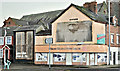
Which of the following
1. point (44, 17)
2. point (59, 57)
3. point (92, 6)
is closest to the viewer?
point (59, 57)

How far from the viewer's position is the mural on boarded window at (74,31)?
31891 mm

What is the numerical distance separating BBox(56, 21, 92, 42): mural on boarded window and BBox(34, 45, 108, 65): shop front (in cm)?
118

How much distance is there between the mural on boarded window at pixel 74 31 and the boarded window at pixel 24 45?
5553 millimetres

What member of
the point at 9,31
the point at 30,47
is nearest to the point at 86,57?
the point at 30,47

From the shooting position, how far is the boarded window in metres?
36.4

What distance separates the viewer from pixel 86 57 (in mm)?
31719

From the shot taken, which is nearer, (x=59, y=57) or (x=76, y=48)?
(x=76, y=48)

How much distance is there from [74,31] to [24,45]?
9834mm

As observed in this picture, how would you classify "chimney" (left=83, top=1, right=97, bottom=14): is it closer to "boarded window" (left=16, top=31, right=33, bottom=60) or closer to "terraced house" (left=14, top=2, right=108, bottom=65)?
"terraced house" (left=14, top=2, right=108, bottom=65)

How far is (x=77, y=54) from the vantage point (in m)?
32.2

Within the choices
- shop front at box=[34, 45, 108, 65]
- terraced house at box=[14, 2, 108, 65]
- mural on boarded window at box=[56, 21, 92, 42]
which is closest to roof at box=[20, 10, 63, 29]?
terraced house at box=[14, 2, 108, 65]

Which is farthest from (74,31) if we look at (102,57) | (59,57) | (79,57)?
(102,57)

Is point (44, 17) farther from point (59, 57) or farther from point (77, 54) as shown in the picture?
point (77, 54)

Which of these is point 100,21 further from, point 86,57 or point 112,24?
point 86,57
